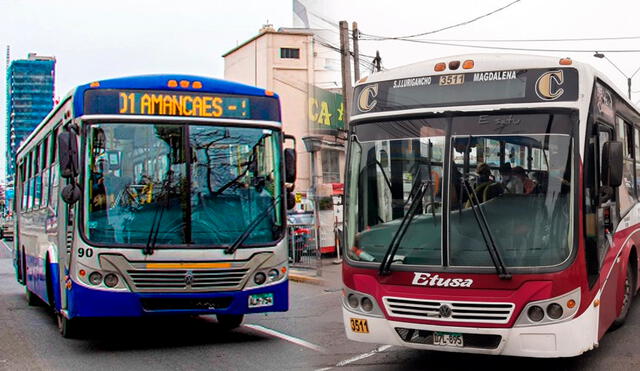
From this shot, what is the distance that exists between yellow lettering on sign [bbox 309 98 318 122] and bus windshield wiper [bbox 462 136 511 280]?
31.6 metres

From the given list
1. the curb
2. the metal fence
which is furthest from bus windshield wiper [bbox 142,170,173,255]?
the metal fence

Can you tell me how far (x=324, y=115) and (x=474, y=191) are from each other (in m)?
32.6

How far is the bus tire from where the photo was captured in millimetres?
8562

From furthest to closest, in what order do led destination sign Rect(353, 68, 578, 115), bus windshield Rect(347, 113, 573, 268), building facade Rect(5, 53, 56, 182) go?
building facade Rect(5, 53, 56, 182), led destination sign Rect(353, 68, 578, 115), bus windshield Rect(347, 113, 573, 268)

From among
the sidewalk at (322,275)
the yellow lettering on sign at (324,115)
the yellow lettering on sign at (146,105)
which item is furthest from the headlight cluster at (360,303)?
the yellow lettering on sign at (324,115)

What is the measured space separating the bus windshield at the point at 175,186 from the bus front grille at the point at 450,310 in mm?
2796

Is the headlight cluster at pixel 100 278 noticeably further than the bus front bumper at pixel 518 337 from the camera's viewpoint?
Yes

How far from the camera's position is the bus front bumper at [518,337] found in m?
6.34

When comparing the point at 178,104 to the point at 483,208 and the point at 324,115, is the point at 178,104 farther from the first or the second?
the point at 324,115

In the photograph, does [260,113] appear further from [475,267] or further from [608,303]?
[608,303]

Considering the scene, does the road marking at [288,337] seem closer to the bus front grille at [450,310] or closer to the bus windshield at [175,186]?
the bus windshield at [175,186]

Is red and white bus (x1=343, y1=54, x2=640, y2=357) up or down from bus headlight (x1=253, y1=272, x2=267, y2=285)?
up

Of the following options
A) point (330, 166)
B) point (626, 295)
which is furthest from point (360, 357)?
point (330, 166)

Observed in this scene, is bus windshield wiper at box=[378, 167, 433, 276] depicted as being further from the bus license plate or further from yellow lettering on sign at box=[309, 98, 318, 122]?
yellow lettering on sign at box=[309, 98, 318, 122]
